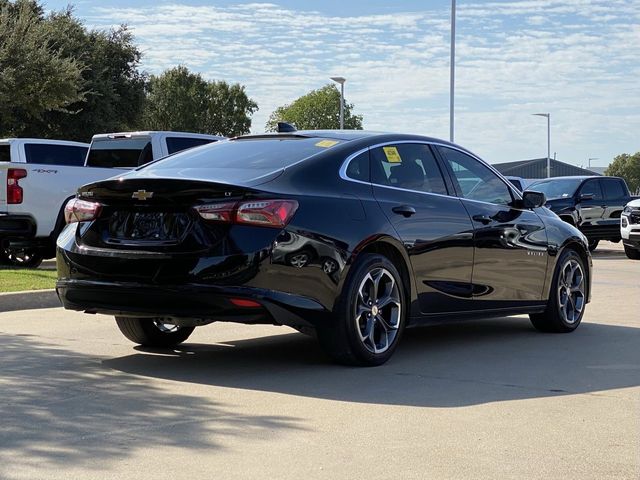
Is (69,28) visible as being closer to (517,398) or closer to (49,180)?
(49,180)

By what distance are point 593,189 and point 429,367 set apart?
18.2 meters

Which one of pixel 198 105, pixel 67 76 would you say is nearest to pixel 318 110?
pixel 198 105

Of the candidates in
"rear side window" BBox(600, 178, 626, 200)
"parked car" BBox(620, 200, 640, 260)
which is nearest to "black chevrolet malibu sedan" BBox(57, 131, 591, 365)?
"parked car" BBox(620, 200, 640, 260)

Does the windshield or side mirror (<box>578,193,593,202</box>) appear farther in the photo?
the windshield

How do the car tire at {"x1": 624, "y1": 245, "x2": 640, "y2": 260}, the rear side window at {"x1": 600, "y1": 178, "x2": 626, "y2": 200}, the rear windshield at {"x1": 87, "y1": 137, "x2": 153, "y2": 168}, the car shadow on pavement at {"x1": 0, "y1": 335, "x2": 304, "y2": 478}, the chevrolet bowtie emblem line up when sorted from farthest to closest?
the rear side window at {"x1": 600, "y1": 178, "x2": 626, "y2": 200}, the car tire at {"x1": 624, "y1": 245, "x2": 640, "y2": 260}, the rear windshield at {"x1": 87, "y1": 137, "x2": 153, "y2": 168}, the chevrolet bowtie emblem, the car shadow on pavement at {"x1": 0, "y1": 335, "x2": 304, "y2": 478}

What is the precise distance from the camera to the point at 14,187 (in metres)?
15.1

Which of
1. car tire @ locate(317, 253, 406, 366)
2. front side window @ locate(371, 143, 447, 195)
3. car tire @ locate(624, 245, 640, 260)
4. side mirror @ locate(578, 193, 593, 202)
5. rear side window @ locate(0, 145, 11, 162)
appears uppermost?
rear side window @ locate(0, 145, 11, 162)

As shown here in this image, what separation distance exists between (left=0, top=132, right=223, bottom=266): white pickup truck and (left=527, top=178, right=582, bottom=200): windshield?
10370 mm

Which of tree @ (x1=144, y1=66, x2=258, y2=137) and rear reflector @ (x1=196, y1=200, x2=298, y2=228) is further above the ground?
tree @ (x1=144, y1=66, x2=258, y2=137)

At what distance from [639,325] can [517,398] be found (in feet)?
13.3

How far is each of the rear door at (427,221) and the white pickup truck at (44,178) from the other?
8378mm

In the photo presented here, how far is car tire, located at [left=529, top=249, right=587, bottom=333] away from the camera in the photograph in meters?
9.02

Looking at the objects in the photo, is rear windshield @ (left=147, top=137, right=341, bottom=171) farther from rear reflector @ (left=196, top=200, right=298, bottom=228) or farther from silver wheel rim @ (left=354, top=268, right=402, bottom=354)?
silver wheel rim @ (left=354, top=268, right=402, bottom=354)

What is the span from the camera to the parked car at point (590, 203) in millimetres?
23828
